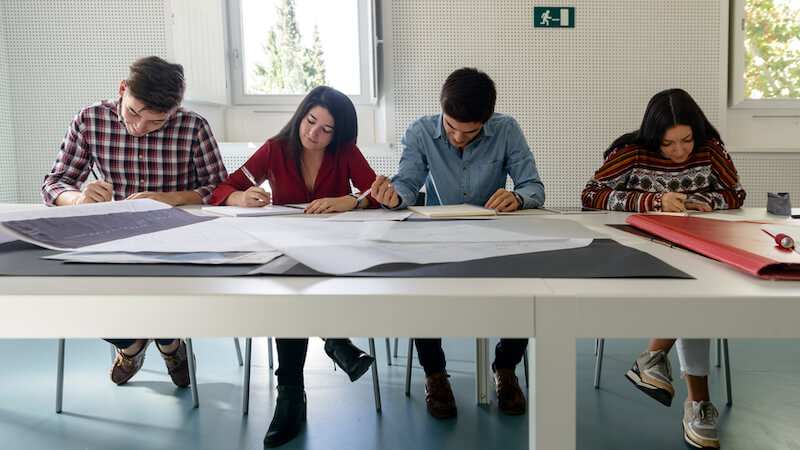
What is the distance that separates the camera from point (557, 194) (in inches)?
124

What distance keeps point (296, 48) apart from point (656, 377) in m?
2.69

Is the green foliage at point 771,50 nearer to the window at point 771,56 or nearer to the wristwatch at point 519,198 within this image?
the window at point 771,56

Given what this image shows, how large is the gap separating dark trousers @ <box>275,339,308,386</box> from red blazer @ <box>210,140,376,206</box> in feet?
2.26

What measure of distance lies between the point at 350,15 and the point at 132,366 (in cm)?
236

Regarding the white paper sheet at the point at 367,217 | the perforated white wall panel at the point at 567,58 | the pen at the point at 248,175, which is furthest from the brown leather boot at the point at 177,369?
the perforated white wall panel at the point at 567,58

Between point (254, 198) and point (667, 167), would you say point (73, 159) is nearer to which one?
point (254, 198)

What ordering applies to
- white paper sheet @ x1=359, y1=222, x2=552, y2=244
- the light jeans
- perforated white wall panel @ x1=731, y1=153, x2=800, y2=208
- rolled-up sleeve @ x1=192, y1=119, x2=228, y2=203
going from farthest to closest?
1. perforated white wall panel @ x1=731, y1=153, x2=800, y2=208
2. rolled-up sleeve @ x1=192, y1=119, x2=228, y2=203
3. the light jeans
4. white paper sheet @ x1=359, y1=222, x2=552, y2=244

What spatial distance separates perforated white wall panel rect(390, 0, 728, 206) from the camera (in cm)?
299

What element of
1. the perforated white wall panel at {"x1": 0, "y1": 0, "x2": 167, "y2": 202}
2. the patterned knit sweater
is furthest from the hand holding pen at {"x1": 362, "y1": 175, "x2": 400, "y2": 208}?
the perforated white wall panel at {"x1": 0, "y1": 0, "x2": 167, "y2": 202}

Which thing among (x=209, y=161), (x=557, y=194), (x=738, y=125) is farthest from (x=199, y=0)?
(x=738, y=125)

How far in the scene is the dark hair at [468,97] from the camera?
1.62 m

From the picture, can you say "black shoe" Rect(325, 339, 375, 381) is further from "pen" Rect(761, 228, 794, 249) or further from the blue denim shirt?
"pen" Rect(761, 228, 794, 249)

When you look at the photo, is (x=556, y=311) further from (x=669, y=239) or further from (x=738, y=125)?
(x=738, y=125)

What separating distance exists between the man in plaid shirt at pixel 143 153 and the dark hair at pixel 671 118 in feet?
4.90
